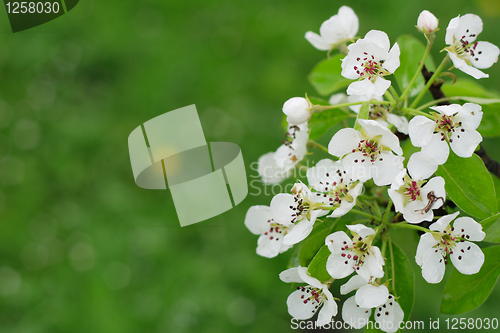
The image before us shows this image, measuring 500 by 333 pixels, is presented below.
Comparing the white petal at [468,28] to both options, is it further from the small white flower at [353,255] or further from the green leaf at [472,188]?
the small white flower at [353,255]

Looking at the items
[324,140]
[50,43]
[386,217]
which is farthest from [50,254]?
[386,217]

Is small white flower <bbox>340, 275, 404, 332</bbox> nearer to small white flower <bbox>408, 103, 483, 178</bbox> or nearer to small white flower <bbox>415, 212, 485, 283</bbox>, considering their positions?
small white flower <bbox>415, 212, 485, 283</bbox>

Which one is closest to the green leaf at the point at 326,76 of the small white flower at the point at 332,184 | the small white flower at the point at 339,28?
the small white flower at the point at 339,28

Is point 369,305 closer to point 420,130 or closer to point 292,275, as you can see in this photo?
point 292,275

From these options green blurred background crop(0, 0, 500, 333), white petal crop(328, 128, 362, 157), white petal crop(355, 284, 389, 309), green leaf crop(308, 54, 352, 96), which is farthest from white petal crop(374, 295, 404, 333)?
green blurred background crop(0, 0, 500, 333)

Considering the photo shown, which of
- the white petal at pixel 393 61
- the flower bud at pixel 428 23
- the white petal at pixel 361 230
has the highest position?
the flower bud at pixel 428 23

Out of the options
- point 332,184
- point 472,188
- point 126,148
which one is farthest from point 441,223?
point 126,148
